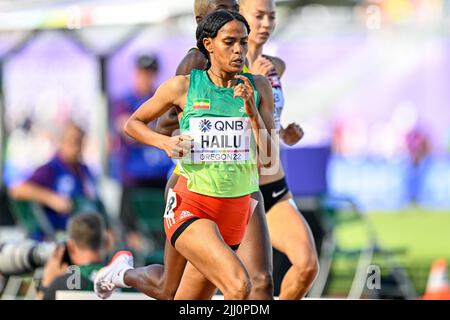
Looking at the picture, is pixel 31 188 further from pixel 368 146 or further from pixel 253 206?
pixel 368 146

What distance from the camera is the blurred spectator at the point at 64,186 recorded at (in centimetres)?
1149

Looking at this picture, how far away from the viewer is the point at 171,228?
22.0 feet

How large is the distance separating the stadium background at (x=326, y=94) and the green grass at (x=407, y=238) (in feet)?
0.11

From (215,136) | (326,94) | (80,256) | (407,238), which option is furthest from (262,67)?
(326,94)

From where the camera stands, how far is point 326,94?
19.4 meters

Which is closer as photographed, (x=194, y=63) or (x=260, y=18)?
(x=194, y=63)

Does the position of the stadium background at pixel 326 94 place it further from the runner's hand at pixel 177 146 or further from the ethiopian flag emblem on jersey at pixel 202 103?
the runner's hand at pixel 177 146

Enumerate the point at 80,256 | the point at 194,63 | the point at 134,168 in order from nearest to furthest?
the point at 194,63
the point at 80,256
the point at 134,168

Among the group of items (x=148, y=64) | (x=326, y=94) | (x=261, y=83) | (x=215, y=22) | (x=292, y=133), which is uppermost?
(x=215, y=22)

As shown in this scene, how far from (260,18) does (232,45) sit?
99 cm

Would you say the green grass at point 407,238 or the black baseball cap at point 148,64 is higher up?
the black baseball cap at point 148,64

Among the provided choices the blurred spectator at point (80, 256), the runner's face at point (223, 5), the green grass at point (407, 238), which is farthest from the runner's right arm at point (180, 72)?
the green grass at point (407, 238)

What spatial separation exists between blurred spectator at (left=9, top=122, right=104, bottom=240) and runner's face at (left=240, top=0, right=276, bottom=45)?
4063mm

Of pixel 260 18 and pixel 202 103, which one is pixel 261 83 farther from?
pixel 260 18
